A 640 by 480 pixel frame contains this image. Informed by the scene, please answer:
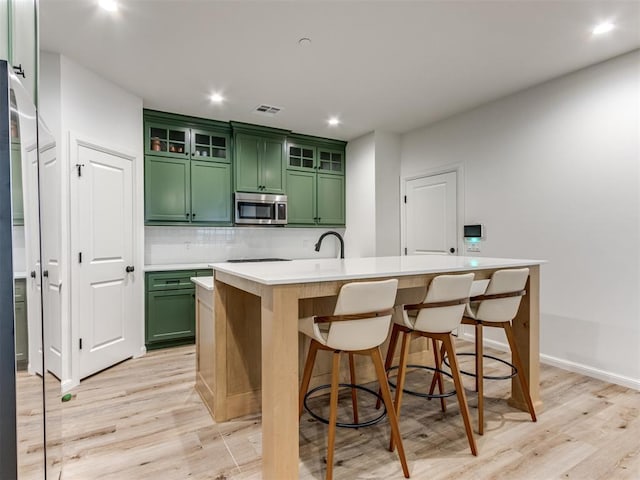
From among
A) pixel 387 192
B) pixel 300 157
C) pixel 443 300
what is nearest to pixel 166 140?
pixel 300 157

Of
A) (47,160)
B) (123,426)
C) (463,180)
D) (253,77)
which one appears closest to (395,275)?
(47,160)

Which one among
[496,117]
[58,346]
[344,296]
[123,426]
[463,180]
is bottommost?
[123,426]

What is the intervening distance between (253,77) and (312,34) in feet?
2.83

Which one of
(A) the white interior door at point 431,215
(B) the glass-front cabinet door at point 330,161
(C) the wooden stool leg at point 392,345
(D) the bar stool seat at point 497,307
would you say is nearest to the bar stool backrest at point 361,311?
(C) the wooden stool leg at point 392,345

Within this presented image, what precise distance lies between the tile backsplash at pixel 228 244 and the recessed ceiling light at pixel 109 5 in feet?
7.99

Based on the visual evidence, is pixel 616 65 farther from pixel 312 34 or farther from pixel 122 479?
pixel 122 479

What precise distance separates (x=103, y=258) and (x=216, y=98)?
1.90 meters

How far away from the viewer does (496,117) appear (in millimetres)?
3701

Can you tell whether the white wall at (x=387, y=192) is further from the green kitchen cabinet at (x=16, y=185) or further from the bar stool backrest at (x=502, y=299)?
the green kitchen cabinet at (x=16, y=185)

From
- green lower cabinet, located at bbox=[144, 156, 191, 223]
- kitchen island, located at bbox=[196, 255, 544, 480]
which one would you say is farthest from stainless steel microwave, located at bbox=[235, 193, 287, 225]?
kitchen island, located at bbox=[196, 255, 544, 480]

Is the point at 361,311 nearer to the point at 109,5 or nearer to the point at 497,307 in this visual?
the point at 497,307

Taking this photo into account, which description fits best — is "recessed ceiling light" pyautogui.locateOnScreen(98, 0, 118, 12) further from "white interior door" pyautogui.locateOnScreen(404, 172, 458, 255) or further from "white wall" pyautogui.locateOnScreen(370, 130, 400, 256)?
"white interior door" pyautogui.locateOnScreen(404, 172, 458, 255)

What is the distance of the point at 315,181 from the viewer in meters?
5.01

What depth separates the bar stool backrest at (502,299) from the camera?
2133 millimetres
